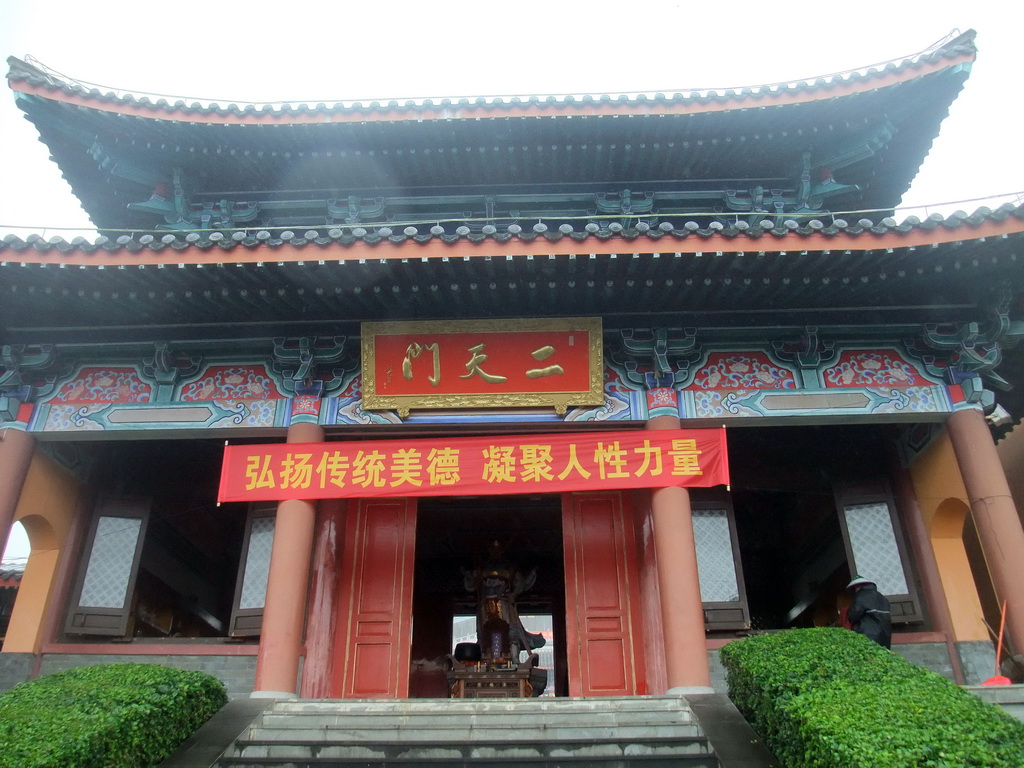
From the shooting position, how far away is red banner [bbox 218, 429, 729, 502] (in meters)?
8.10

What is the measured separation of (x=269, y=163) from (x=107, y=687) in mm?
7269

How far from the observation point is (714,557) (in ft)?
30.4

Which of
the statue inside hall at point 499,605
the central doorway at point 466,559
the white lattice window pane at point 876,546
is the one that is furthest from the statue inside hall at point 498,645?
the white lattice window pane at point 876,546

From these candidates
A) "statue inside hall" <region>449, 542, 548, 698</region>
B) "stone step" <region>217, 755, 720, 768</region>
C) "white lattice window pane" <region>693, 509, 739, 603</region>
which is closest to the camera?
"stone step" <region>217, 755, 720, 768</region>

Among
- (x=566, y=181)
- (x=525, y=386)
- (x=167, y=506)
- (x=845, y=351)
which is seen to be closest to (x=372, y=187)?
(x=566, y=181)

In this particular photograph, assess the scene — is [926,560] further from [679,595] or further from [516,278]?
[516,278]

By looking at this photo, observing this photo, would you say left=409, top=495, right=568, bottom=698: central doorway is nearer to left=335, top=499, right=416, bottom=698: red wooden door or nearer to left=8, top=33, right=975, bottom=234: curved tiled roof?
left=335, top=499, right=416, bottom=698: red wooden door

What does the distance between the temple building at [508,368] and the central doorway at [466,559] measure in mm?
1740

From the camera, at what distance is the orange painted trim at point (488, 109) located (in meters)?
10.0

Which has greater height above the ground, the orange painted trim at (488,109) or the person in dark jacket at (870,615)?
the orange painted trim at (488,109)

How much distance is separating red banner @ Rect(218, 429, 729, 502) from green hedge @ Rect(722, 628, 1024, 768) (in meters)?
2.17

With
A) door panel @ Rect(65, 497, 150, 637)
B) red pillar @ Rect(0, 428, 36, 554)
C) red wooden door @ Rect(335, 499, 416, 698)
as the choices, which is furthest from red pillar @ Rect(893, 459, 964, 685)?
red pillar @ Rect(0, 428, 36, 554)

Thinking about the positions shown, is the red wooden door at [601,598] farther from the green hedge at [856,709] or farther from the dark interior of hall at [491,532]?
the green hedge at [856,709]

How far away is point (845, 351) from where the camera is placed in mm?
8836
